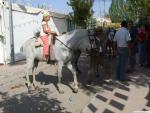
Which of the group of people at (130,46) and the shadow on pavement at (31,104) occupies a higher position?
the group of people at (130,46)

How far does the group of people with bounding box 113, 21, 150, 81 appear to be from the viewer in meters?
12.2

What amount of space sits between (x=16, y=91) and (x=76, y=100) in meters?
2.48

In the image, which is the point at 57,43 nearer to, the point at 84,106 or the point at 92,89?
the point at 92,89

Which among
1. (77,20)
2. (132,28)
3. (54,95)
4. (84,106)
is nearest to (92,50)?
(54,95)

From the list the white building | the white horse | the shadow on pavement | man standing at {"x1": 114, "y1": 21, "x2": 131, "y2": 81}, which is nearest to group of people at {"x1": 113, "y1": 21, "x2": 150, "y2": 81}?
man standing at {"x1": 114, "y1": 21, "x2": 131, "y2": 81}

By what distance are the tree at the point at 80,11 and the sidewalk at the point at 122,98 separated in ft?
89.2

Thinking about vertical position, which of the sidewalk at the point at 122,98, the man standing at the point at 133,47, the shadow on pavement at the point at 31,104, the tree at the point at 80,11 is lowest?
the shadow on pavement at the point at 31,104

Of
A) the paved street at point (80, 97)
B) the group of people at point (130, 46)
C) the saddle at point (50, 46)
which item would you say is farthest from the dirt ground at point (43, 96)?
the group of people at point (130, 46)

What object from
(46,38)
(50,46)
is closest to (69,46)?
(50,46)

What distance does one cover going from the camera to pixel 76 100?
10.6 m

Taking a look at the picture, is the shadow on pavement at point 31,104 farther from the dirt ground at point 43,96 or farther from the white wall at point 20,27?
the white wall at point 20,27

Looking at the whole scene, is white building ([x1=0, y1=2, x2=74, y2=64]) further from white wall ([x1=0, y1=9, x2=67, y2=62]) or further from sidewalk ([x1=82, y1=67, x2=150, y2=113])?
sidewalk ([x1=82, y1=67, x2=150, y2=113])

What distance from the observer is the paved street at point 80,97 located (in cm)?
942

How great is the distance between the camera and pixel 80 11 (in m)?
40.1
